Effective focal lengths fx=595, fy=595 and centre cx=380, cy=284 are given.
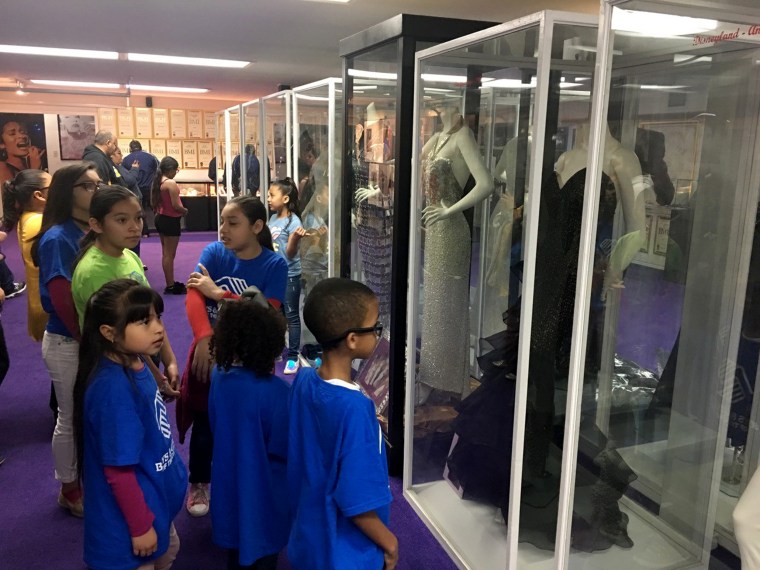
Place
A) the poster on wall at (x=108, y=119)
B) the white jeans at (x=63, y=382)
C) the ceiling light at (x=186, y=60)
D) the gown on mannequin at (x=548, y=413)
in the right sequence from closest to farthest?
the gown on mannequin at (x=548, y=413) → the white jeans at (x=63, y=382) → the ceiling light at (x=186, y=60) → the poster on wall at (x=108, y=119)

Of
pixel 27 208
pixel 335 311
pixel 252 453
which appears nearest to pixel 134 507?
pixel 252 453

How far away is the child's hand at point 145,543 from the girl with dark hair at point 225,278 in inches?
25.9

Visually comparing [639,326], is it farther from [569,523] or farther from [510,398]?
[569,523]

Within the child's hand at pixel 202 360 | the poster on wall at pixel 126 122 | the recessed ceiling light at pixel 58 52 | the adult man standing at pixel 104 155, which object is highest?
the recessed ceiling light at pixel 58 52

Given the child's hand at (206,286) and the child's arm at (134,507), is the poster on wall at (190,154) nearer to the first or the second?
the child's hand at (206,286)

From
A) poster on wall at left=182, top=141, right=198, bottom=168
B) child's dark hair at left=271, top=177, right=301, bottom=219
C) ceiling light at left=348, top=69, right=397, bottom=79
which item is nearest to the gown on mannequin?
ceiling light at left=348, top=69, right=397, bottom=79

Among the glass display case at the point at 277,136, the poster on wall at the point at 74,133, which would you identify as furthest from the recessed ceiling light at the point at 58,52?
the poster on wall at the point at 74,133

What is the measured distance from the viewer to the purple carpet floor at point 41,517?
230 cm

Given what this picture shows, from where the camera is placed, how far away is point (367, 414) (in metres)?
1.36

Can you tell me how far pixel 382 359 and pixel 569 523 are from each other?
1389 millimetres

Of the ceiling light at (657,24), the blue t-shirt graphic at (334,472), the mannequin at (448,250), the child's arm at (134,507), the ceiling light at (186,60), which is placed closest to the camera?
the blue t-shirt graphic at (334,472)

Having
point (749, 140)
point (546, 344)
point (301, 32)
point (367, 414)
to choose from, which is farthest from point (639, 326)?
point (301, 32)

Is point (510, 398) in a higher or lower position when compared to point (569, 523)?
higher

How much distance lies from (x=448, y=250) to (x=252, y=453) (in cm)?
128
